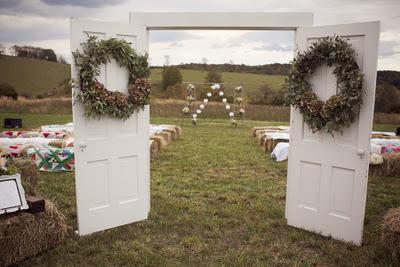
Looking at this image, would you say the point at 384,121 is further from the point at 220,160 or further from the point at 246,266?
the point at 246,266

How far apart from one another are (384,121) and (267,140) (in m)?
9.86

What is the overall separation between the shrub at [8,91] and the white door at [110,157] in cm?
1787

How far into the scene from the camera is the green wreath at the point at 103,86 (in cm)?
432

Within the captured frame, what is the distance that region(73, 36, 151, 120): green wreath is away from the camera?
A: 4.32 metres

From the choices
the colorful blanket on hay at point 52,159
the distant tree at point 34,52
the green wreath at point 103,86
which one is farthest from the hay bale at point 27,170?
the distant tree at point 34,52

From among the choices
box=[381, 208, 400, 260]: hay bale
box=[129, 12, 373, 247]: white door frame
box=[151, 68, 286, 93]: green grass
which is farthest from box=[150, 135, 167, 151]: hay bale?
box=[151, 68, 286, 93]: green grass

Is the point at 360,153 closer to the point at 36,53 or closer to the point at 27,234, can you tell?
the point at 27,234

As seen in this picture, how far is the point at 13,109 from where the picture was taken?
1938 centimetres

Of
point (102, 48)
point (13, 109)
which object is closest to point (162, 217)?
point (102, 48)

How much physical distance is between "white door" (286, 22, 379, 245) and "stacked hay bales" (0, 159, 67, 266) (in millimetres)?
3133

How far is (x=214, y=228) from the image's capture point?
5.05 meters

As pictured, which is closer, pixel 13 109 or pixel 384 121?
pixel 384 121

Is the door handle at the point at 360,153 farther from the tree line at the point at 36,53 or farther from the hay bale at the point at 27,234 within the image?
the tree line at the point at 36,53

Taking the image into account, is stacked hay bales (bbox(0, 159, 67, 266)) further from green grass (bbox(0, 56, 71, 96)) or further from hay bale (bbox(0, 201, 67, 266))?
green grass (bbox(0, 56, 71, 96))
